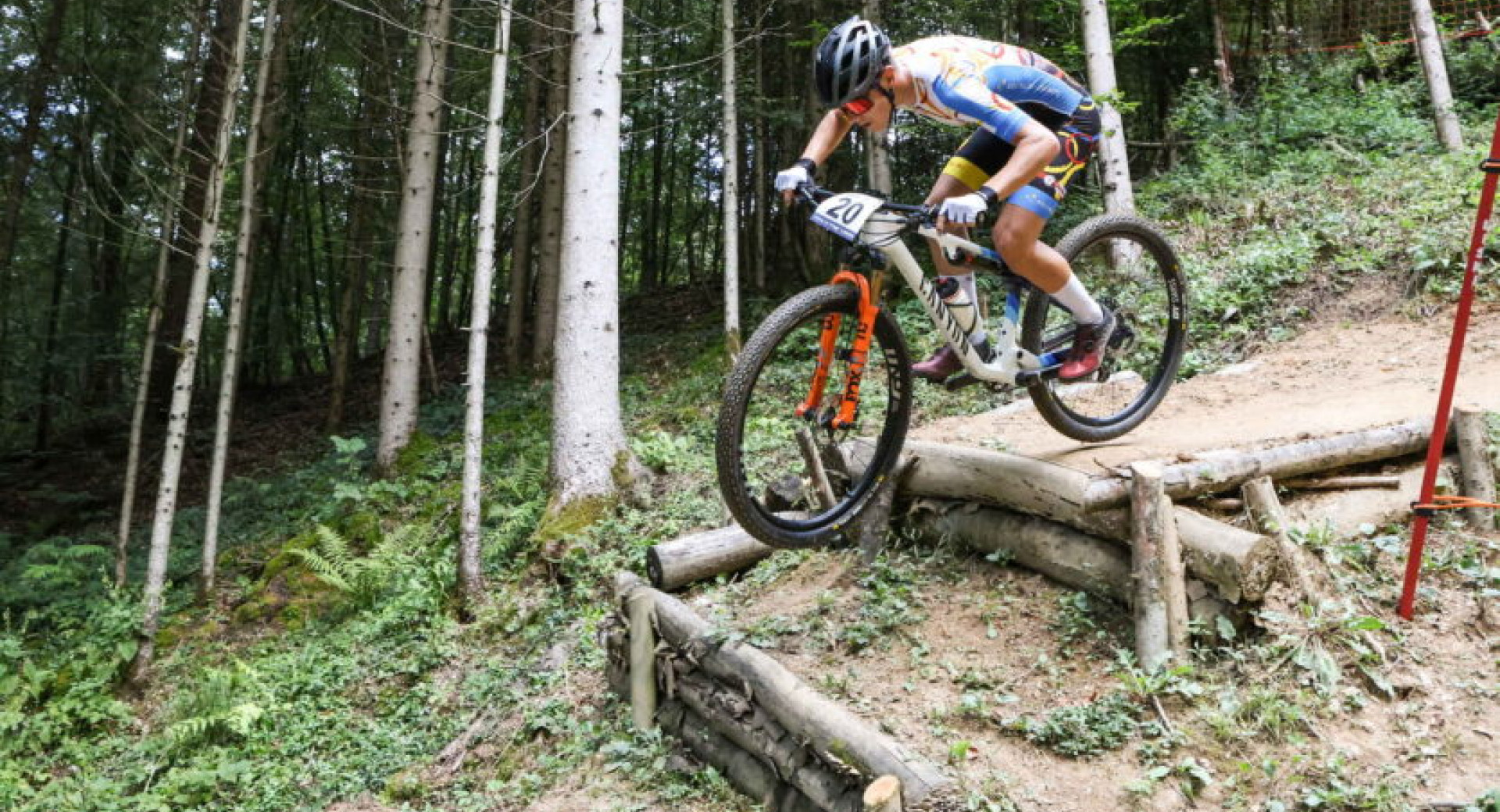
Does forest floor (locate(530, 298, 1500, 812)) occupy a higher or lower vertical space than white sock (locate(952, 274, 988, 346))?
lower

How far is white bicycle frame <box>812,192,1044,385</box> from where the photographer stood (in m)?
3.93

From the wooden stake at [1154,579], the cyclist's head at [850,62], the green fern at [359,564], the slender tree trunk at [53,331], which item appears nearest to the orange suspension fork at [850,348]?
the cyclist's head at [850,62]

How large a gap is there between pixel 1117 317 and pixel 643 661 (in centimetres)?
321

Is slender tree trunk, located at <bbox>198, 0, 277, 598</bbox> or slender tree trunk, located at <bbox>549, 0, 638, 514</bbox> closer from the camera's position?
slender tree trunk, located at <bbox>549, 0, 638, 514</bbox>

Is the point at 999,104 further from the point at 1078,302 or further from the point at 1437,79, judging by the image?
the point at 1437,79

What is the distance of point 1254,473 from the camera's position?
4.60 metres

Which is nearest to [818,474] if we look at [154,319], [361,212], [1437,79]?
[154,319]

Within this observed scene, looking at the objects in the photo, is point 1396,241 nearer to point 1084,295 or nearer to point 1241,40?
point 1084,295

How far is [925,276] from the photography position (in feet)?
14.4

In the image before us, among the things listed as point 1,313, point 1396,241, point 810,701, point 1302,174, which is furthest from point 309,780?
point 1,313

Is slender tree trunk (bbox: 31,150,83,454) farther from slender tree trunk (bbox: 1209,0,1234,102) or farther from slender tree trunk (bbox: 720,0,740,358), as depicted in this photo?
slender tree trunk (bbox: 1209,0,1234,102)

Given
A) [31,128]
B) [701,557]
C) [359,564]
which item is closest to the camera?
[701,557]

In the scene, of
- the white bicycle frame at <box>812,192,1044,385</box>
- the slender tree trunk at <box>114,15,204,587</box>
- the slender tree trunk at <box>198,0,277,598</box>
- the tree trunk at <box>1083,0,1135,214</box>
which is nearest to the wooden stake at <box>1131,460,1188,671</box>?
the white bicycle frame at <box>812,192,1044,385</box>

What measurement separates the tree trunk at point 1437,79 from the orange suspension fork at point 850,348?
1098 centimetres
